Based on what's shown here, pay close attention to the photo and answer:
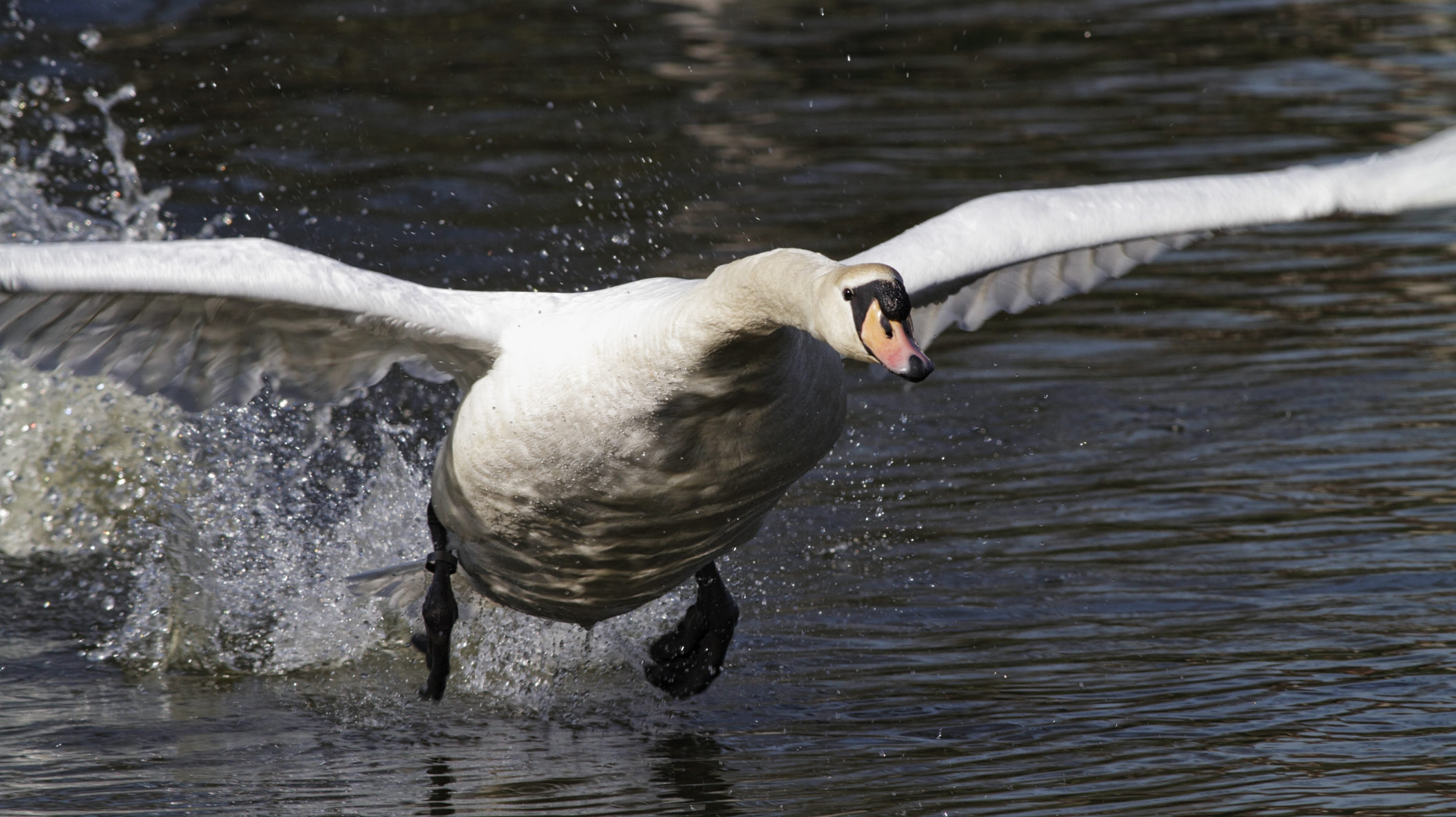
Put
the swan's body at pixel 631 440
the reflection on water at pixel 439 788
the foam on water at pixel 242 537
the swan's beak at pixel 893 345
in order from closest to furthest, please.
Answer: the swan's beak at pixel 893 345 → the swan's body at pixel 631 440 → the reflection on water at pixel 439 788 → the foam on water at pixel 242 537

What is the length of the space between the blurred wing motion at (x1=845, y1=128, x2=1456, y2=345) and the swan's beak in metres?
1.63

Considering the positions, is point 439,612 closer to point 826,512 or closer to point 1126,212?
point 826,512

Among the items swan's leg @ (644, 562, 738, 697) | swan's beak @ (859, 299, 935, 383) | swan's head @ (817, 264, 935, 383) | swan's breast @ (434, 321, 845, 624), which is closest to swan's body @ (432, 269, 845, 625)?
swan's breast @ (434, 321, 845, 624)

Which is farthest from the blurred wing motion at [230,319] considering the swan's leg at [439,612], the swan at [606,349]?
the swan's leg at [439,612]

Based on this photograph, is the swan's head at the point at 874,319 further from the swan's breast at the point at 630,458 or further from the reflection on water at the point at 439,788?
the reflection on water at the point at 439,788

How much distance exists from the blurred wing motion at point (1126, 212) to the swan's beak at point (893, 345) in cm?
163

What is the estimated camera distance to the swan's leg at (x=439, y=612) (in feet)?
20.4

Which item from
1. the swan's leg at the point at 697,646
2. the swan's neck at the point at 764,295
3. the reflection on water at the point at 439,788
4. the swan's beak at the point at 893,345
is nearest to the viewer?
the swan's beak at the point at 893,345

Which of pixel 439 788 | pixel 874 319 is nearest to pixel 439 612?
pixel 439 788

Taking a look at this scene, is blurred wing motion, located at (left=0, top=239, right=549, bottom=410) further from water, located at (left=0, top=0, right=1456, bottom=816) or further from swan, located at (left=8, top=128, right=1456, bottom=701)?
water, located at (left=0, top=0, right=1456, bottom=816)

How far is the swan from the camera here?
488 centimetres

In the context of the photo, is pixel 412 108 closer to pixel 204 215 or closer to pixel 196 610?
pixel 204 215

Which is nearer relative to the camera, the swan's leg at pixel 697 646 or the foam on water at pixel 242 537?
the swan's leg at pixel 697 646

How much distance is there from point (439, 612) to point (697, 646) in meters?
0.87
